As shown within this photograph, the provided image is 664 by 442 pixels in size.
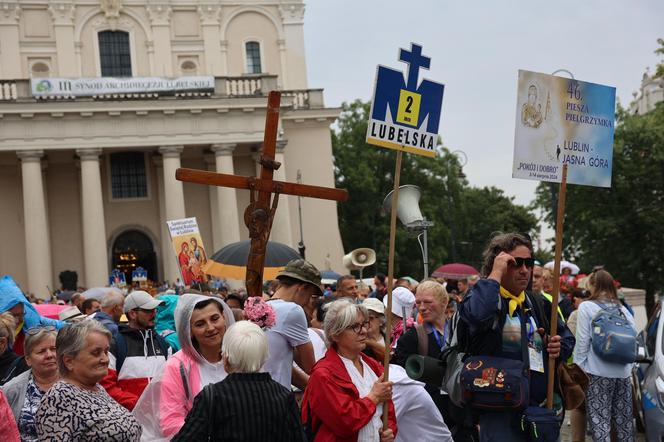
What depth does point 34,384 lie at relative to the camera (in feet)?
21.7

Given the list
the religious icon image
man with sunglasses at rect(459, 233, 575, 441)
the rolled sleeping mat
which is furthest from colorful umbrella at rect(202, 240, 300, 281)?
man with sunglasses at rect(459, 233, 575, 441)

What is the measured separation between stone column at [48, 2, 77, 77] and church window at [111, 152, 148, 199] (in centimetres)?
480

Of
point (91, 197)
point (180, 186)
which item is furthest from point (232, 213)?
point (91, 197)

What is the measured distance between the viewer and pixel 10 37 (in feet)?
147

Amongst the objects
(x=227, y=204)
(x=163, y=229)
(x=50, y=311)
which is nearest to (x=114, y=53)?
(x=163, y=229)

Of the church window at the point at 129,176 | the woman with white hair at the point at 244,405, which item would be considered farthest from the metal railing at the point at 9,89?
the woman with white hair at the point at 244,405

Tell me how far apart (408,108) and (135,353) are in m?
3.13

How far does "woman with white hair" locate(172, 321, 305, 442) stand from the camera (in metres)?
5.14

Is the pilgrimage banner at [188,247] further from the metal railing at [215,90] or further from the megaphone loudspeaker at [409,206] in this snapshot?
the metal railing at [215,90]

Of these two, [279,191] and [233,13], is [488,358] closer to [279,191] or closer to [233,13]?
[279,191]

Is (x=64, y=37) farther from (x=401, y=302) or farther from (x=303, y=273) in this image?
(x=303, y=273)

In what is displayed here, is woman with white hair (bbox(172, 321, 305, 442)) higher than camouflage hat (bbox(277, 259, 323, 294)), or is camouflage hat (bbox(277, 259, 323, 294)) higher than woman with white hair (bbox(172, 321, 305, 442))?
camouflage hat (bbox(277, 259, 323, 294))

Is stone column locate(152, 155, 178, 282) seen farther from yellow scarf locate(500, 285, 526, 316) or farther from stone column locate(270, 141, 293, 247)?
yellow scarf locate(500, 285, 526, 316)

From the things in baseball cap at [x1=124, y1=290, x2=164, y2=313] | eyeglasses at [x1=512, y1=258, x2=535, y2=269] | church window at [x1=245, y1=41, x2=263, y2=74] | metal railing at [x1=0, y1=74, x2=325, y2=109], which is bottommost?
baseball cap at [x1=124, y1=290, x2=164, y2=313]
